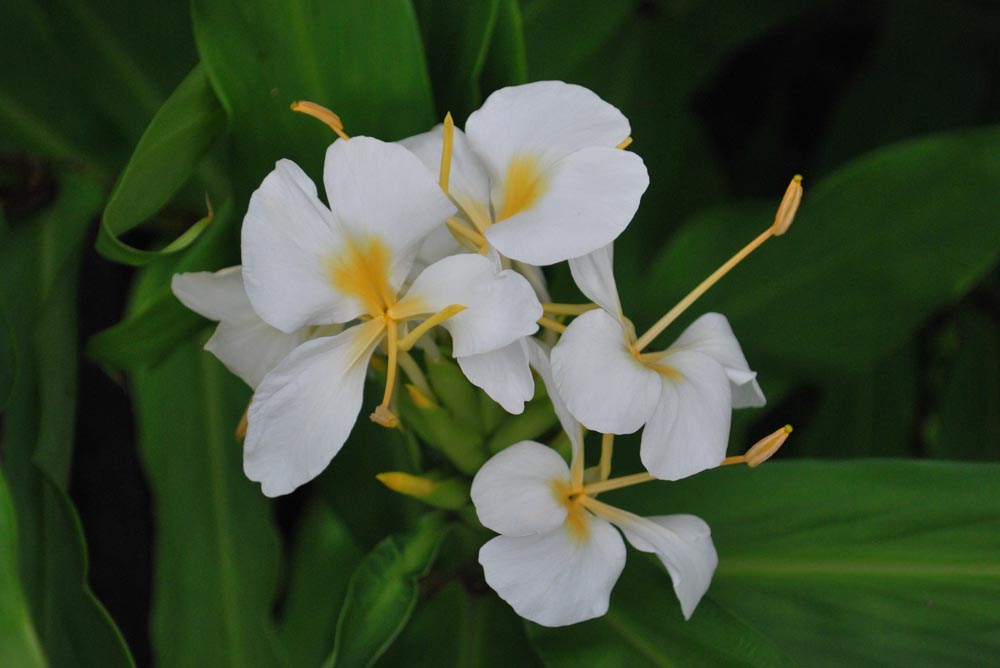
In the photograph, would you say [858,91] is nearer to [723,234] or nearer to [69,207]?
[723,234]

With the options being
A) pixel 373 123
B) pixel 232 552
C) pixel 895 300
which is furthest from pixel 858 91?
pixel 232 552

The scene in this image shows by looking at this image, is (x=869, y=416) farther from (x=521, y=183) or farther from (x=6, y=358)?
(x=6, y=358)

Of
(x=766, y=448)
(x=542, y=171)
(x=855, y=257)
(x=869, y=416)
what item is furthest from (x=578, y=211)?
(x=869, y=416)

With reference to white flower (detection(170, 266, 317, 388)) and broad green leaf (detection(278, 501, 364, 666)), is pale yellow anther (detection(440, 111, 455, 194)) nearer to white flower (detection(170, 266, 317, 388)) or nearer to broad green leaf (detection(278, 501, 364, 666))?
white flower (detection(170, 266, 317, 388))

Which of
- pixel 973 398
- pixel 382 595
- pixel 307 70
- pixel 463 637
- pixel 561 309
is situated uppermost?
pixel 307 70

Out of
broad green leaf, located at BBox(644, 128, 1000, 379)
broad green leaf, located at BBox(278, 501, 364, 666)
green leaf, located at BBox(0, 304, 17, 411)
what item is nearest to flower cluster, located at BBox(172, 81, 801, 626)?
green leaf, located at BBox(0, 304, 17, 411)
